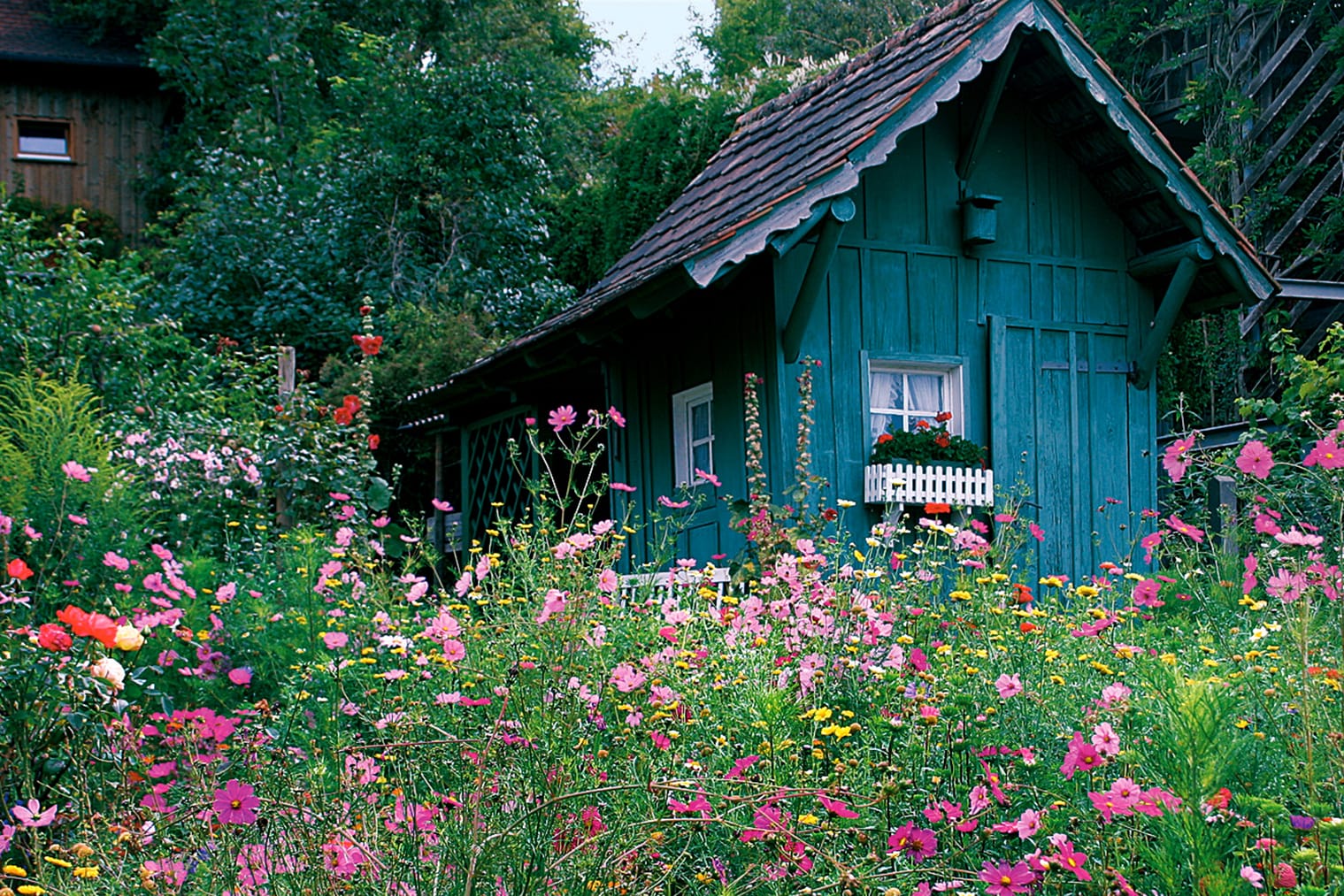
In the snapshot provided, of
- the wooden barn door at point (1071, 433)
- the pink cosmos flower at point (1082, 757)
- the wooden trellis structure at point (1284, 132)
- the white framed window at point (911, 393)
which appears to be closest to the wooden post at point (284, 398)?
the white framed window at point (911, 393)

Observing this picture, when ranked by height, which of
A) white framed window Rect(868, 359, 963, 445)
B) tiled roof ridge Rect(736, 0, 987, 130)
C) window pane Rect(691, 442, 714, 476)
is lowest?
window pane Rect(691, 442, 714, 476)

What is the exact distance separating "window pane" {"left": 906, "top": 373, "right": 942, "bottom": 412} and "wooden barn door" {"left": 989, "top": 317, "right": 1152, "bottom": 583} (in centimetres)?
37

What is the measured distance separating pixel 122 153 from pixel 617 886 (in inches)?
906

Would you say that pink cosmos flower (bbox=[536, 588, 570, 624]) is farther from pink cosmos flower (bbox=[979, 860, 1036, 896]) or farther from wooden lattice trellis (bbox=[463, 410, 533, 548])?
wooden lattice trellis (bbox=[463, 410, 533, 548])

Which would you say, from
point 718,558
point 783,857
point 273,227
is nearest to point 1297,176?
point 718,558

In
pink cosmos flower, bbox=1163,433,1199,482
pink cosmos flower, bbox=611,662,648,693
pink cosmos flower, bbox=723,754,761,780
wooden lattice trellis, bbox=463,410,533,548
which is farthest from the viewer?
wooden lattice trellis, bbox=463,410,533,548

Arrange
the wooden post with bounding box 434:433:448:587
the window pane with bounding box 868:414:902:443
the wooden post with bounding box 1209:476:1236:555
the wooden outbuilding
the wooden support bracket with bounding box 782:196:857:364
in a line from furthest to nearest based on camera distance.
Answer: the wooden outbuilding
the wooden post with bounding box 434:433:448:587
the window pane with bounding box 868:414:902:443
the wooden support bracket with bounding box 782:196:857:364
the wooden post with bounding box 1209:476:1236:555

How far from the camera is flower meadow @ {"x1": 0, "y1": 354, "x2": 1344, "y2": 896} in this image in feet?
8.17

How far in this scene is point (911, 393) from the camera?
8969 millimetres

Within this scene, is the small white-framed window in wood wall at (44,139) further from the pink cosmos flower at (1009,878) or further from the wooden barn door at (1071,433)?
the pink cosmos flower at (1009,878)

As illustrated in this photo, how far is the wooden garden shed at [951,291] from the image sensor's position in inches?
327

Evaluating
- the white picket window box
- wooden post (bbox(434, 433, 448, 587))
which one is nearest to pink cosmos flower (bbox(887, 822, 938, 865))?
the white picket window box

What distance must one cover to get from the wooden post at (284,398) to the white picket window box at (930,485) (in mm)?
3649

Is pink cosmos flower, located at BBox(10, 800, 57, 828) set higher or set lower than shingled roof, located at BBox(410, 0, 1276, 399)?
lower
